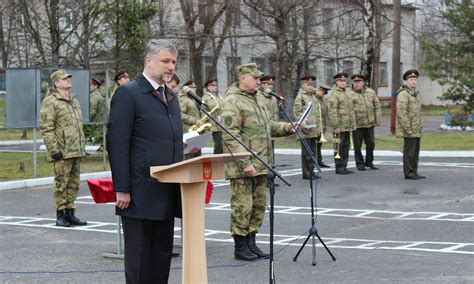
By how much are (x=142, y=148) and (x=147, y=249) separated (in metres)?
0.73

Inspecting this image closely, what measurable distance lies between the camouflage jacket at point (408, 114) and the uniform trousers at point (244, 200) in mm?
8286

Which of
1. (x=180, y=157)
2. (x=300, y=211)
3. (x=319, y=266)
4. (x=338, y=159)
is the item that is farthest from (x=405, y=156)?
(x=180, y=157)

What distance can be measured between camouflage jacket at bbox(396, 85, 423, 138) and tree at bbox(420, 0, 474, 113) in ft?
35.7

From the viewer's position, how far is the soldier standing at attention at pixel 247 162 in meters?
10.2

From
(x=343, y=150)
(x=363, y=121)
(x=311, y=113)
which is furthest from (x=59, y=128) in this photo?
(x=363, y=121)

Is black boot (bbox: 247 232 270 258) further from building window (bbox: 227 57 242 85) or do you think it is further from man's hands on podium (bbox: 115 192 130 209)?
building window (bbox: 227 57 242 85)

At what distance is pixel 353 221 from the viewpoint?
43.6 feet

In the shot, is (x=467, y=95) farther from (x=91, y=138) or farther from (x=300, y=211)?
(x=300, y=211)

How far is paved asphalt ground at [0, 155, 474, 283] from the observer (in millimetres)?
9469

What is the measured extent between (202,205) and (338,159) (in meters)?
13.4

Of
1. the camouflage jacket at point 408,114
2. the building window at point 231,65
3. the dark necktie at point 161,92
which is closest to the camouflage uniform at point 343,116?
the camouflage jacket at point 408,114

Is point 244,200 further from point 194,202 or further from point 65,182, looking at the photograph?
point 65,182

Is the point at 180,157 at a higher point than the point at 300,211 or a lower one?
higher

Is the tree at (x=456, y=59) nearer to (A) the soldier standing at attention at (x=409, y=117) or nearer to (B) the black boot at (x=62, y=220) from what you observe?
(A) the soldier standing at attention at (x=409, y=117)
